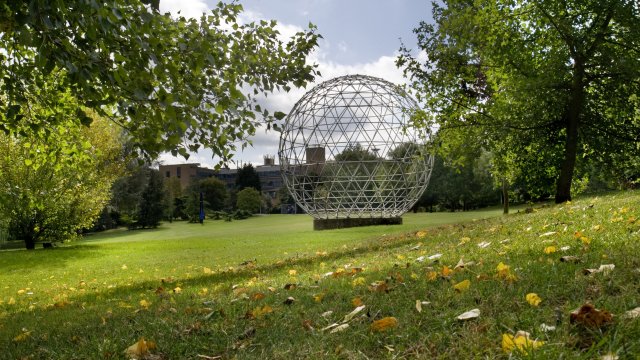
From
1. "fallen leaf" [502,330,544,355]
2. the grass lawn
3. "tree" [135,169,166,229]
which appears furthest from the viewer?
"tree" [135,169,166,229]

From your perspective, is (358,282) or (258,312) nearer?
(258,312)

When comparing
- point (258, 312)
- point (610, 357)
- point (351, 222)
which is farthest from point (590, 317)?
point (351, 222)

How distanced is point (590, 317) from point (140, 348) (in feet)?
9.86

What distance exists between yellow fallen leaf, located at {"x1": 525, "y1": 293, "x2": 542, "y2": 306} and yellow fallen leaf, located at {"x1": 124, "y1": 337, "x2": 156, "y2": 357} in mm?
2729

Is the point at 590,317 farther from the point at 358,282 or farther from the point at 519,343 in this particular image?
the point at 358,282

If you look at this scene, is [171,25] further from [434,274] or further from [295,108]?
[295,108]

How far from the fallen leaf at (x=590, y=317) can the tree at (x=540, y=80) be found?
10295 millimetres

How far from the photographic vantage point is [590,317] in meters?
2.77

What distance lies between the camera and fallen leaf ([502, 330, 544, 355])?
2564mm

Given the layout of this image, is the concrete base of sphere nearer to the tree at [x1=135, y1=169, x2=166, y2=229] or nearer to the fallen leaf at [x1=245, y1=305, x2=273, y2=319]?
the fallen leaf at [x1=245, y1=305, x2=273, y2=319]

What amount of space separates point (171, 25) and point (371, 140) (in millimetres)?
17678

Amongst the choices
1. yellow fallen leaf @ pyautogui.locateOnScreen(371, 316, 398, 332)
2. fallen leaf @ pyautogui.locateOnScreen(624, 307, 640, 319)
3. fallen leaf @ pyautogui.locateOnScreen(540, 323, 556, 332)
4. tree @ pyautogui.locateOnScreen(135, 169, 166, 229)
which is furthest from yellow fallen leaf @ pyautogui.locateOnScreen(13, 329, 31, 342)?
tree @ pyautogui.locateOnScreen(135, 169, 166, 229)

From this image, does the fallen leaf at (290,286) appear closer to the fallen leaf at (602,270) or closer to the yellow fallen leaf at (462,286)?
the yellow fallen leaf at (462,286)

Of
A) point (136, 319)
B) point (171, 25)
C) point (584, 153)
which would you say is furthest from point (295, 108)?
point (136, 319)
